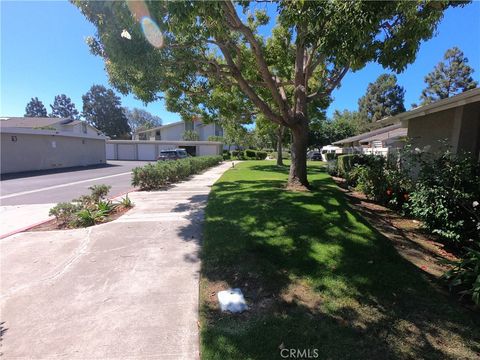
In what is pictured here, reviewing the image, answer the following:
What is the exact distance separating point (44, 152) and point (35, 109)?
259ft

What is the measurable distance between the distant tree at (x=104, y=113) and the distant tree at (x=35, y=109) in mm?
23440

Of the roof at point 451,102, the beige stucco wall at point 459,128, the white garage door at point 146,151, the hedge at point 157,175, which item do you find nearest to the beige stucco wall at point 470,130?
the beige stucco wall at point 459,128

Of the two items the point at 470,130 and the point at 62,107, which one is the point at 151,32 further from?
the point at 62,107

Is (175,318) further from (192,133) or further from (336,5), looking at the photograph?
(192,133)

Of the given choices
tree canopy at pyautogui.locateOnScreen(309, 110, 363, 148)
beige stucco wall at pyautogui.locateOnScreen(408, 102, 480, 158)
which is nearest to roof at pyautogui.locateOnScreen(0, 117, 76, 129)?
beige stucco wall at pyautogui.locateOnScreen(408, 102, 480, 158)

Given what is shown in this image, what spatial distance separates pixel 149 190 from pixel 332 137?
42.8 meters

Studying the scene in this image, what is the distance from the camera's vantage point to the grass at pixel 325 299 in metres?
2.77

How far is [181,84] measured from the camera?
11297 mm

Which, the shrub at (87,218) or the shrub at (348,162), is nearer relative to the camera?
the shrub at (87,218)

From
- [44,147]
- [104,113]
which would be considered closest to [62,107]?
[104,113]

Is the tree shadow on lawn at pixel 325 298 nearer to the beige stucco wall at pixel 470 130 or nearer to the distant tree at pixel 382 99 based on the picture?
the beige stucco wall at pixel 470 130

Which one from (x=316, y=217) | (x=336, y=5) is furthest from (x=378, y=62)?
(x=316, y=217)

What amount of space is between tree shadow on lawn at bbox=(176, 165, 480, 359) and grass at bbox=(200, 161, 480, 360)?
0.03 feet

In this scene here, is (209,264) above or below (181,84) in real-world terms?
below
